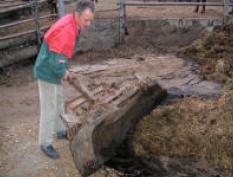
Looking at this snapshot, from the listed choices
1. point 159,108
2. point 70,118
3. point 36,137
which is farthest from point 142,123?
point 36,137

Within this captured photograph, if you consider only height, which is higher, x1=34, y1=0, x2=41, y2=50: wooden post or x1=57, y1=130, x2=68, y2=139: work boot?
x1=34, y1=0, x2=41, y2=50: wooden post

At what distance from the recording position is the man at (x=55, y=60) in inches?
190

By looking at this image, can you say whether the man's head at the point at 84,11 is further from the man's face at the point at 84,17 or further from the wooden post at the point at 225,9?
the wooden post at the point at 225,9

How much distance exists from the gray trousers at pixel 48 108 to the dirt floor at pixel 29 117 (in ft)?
0.87

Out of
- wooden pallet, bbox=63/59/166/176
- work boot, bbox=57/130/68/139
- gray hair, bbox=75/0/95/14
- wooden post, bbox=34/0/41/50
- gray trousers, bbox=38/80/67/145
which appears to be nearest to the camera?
gray hair, bbox=75/0/95/14

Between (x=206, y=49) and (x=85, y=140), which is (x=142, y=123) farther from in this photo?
(x=206, y=49)

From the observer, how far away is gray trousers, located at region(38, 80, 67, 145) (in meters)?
5.21

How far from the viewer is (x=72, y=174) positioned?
17.0 ft

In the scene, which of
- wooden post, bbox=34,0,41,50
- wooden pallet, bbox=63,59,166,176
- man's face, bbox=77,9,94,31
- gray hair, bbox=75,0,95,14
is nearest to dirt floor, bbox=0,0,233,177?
wooden pallet, bbox=63,59,166,176

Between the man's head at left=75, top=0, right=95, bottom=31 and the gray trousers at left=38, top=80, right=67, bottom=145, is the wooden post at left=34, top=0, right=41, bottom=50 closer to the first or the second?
the gray trousers at left=38, top=80, right=67, bottom=145

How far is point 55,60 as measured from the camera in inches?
192

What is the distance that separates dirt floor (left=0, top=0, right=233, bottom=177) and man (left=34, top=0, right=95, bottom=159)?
25 centimetres

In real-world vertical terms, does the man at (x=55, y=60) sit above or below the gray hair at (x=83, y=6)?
below

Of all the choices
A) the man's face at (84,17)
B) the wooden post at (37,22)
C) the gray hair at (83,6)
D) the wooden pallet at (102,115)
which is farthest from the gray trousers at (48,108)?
the wooden post at (37,22)
